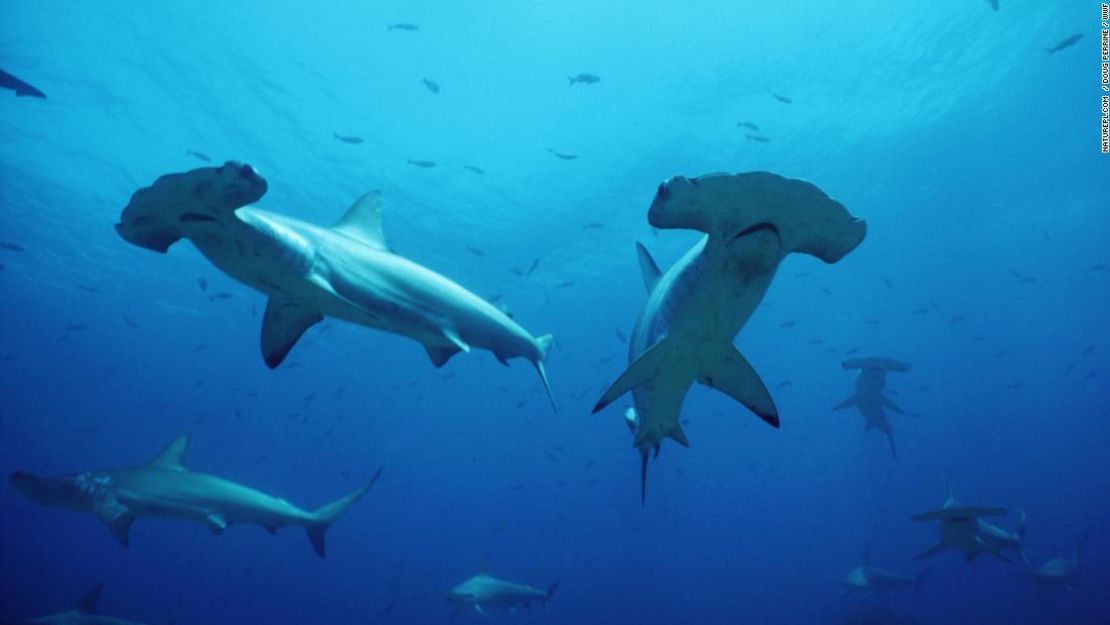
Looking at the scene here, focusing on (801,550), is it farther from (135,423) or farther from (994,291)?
(135,423)

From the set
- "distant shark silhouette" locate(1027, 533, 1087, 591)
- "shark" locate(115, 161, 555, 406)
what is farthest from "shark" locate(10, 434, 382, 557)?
"distant shark silhouette" locate(1027, 533, 1087, 591)

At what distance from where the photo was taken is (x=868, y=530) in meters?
62.2

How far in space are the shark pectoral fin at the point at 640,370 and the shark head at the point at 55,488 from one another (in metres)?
7.43

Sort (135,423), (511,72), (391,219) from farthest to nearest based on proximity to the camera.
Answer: (135,423) < (391,219) < (511,72)

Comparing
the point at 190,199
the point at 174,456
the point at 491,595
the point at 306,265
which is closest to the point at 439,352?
the point at 306,265

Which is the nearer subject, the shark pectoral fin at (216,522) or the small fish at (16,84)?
the small fish at (16,84)

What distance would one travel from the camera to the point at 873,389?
16.2 metres

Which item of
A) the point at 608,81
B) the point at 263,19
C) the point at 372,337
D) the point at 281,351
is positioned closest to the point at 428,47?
the point at 263,19

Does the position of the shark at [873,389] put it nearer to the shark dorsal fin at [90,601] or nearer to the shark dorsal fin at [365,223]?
the shark dorsal fin at [365,223]

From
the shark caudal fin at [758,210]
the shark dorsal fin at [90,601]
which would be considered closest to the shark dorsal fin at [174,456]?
the shark dorsal fin at [90,601]

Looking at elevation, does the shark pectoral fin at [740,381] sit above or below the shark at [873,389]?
above

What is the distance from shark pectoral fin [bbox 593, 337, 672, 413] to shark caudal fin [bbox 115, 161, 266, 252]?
7.56ft

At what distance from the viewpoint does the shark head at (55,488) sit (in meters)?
7.09

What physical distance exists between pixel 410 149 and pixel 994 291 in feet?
137
